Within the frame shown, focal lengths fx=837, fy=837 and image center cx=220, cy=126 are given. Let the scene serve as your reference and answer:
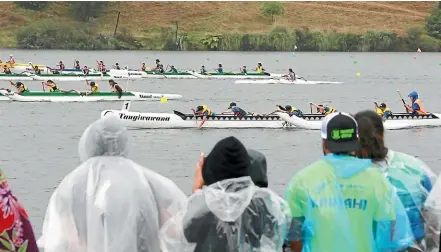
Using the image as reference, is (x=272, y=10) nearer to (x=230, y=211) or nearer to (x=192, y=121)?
(x=192, y=121)

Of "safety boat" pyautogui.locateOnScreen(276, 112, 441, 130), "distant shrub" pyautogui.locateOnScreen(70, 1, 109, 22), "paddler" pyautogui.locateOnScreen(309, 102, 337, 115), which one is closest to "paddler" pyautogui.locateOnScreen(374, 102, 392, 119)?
"safety boat" pyautogui.locateOnScreen(276, 112, 441, 130)

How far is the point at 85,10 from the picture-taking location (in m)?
126

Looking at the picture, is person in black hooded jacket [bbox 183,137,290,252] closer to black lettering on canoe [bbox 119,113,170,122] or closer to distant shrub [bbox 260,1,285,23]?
black lettering on canoe [bbox 119,113,170,122]

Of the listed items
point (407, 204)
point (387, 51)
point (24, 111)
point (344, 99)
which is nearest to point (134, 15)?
point (387, 51)

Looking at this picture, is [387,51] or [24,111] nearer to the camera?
[24,111]

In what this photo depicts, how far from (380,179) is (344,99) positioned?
152 ft

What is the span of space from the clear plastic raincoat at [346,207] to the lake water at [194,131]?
11.0m

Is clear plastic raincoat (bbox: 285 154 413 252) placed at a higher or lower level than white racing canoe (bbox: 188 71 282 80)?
higher

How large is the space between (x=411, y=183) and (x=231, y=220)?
65.9 inches

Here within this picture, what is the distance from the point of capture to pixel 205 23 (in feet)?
403

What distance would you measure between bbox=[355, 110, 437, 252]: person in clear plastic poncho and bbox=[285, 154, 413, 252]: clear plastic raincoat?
0.60 m

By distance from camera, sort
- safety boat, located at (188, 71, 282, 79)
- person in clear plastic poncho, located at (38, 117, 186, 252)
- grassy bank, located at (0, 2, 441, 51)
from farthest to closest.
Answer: grassy bank, located at (0, 2, 441, 51) → safety boat, located at (188, 71, 282, 79) → person in clear plastic poncho, located at (38, 117, 186, 252)

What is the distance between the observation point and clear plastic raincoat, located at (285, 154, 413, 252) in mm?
5531

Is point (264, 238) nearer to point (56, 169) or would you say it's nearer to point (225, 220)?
point (225, 220)
